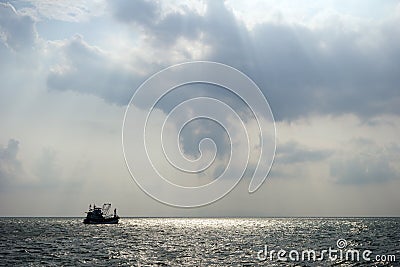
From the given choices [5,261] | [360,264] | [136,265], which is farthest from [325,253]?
[5,261]

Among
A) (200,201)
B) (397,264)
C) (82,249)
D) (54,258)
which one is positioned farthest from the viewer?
(82,249)

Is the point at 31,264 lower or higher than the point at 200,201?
lower

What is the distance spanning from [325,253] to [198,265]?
28813 mm

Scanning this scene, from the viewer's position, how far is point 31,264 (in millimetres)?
66688

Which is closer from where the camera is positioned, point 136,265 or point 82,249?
point 136,265

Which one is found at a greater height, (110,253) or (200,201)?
(200,201)

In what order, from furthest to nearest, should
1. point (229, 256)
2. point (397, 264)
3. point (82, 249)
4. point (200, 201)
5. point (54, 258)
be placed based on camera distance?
point (82, 249), point (229, 256), point (54, 258), point (397, 264), point (200, 201)

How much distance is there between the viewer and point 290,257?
77.5 m

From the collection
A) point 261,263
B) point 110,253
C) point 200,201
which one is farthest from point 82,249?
point 200,201

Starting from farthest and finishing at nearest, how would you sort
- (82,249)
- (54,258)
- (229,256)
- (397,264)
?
1. (82,249)
2. (229,256)
3. (54,258)
4. (397,264)

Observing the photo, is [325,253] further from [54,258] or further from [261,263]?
[54,258]

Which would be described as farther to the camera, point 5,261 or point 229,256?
point 229,256

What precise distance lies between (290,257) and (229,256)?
1021 cm

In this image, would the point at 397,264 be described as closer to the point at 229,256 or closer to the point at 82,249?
the point at 229,256
